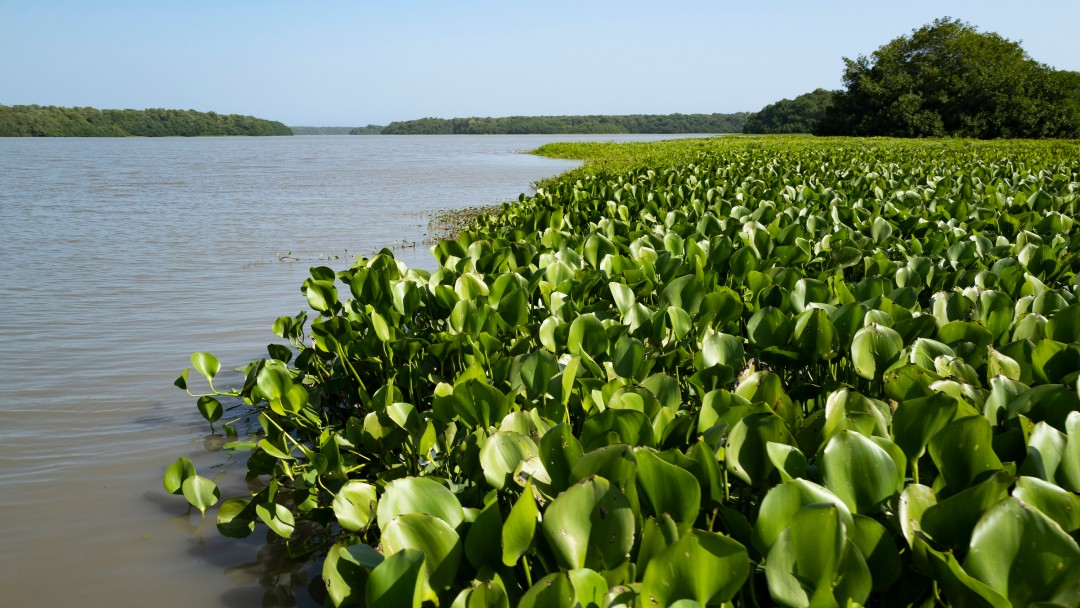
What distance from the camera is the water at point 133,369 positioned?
110 inches

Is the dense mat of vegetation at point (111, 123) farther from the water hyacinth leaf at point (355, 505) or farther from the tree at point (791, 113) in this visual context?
the water hyacinth leaf at point (355, 505)

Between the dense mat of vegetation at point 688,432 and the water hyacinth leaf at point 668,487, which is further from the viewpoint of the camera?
the water hyacinth leaf at point 668,487

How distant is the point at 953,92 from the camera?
41.6 m

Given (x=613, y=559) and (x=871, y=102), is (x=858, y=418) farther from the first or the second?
(x=871, y=102)

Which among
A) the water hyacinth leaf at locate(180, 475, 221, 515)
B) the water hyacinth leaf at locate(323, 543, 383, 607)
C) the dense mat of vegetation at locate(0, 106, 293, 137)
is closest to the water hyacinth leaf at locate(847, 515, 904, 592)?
the water hyacinth leaf at locate(323, 543, 383, 607)

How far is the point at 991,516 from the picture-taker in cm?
123

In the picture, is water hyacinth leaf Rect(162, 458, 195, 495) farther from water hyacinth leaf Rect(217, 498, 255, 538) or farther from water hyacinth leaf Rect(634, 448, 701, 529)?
water hyacinth leaf Rect(634, 448, 701, 529)

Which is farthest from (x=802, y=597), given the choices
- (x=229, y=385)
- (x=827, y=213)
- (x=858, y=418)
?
(x=827, y=213)

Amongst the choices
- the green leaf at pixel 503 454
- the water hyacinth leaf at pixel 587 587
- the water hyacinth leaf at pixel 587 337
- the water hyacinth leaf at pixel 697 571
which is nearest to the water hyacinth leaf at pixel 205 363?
the water hyacinth leaf at pixel 587 337

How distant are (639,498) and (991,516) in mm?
588

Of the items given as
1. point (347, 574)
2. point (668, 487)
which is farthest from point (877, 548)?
point (347, 574)

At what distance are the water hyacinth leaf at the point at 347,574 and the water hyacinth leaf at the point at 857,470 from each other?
0.82 m

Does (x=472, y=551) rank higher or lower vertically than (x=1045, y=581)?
lower

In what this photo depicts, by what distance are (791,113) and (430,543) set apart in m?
90.8
